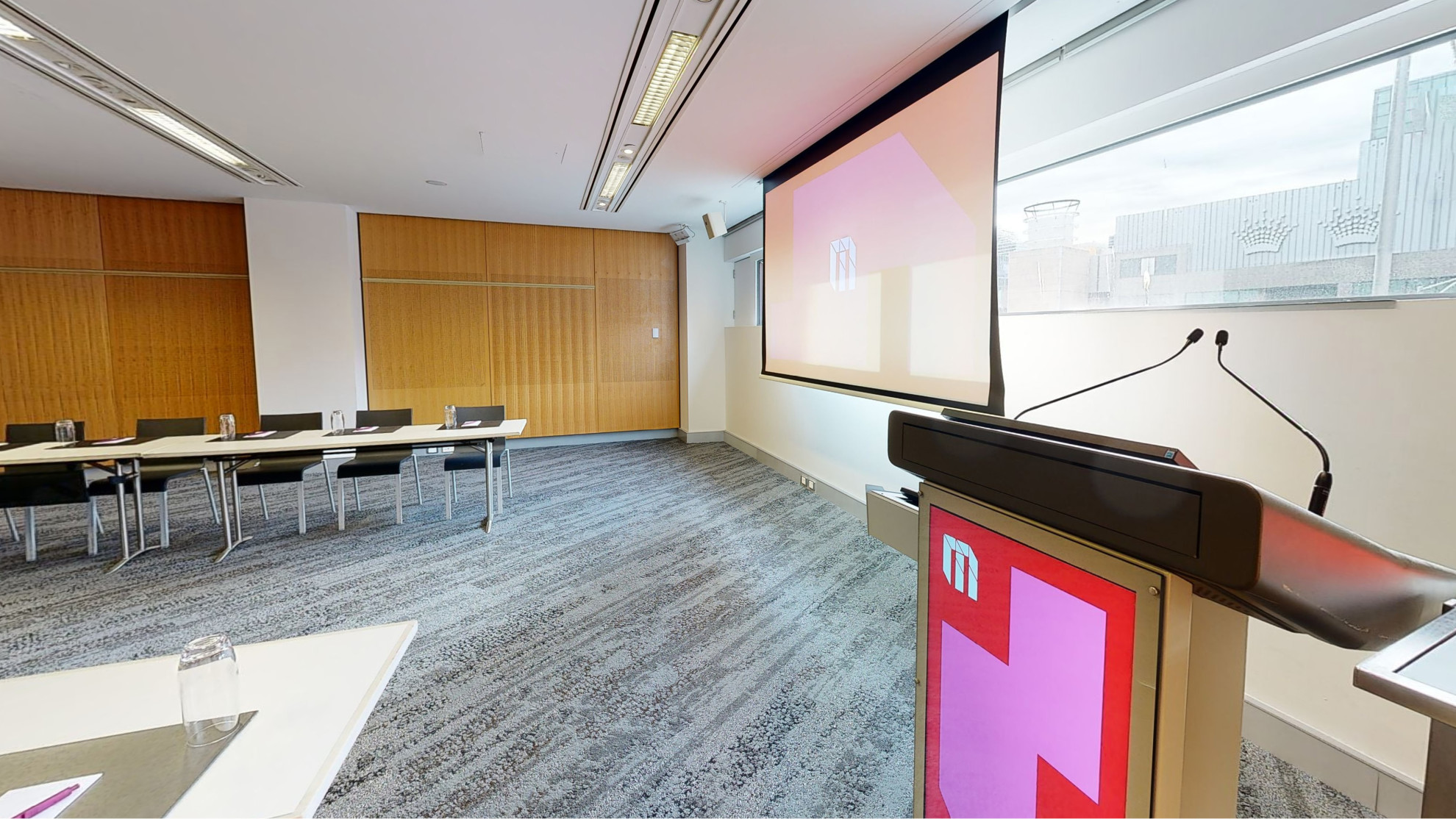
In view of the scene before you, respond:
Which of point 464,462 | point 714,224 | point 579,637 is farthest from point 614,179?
point 579,637

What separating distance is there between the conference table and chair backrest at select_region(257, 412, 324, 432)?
14 centimetres

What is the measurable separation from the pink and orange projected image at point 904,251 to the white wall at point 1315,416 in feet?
1.64

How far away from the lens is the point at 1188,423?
2.24 meters

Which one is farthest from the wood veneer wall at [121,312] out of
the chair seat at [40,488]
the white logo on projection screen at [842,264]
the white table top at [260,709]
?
the white table top at [260,709]

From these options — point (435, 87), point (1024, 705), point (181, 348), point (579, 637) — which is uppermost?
point (435, 87)

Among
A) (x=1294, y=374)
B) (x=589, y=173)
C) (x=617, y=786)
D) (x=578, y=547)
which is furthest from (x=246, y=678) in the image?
(x=589, y=173)

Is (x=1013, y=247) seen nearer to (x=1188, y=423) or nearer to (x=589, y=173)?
(x=1188, y=423)

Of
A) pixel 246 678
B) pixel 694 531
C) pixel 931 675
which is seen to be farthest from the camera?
pixel 694 531

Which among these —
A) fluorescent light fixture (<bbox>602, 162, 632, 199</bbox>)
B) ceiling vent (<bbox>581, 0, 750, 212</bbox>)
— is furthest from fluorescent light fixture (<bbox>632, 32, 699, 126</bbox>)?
fluorescent light fixture (<bbox>602, 162, 632, 199</bbox>)

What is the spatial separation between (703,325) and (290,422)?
4.70 m

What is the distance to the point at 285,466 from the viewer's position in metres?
4.24

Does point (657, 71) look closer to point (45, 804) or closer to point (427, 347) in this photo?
point (45, 804)

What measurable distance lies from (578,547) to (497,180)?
3.58 meters

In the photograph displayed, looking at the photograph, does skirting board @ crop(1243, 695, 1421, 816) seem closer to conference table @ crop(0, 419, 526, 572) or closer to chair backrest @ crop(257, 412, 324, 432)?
conference table @ crop(0, 419, 526, 572)
